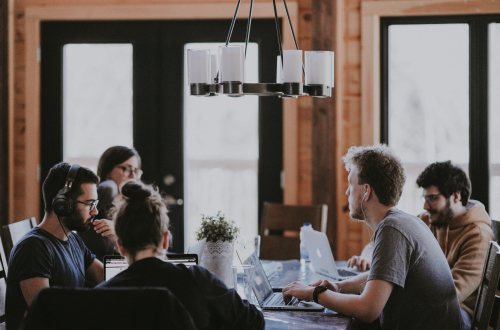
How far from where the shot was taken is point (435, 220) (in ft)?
12.0

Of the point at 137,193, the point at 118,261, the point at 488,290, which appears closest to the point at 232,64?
the point at 118,261

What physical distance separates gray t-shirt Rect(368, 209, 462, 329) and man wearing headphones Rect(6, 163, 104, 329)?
1.03 metres

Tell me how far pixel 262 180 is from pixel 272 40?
931 mm

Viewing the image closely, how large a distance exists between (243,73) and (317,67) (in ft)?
1.01

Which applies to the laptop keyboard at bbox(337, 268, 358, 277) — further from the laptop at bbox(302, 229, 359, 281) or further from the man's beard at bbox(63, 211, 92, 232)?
the man's beard at bbox(63, 211, 92, 232)

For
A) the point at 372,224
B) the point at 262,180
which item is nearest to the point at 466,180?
the point at 372,224

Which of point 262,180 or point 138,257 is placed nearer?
point 138,257

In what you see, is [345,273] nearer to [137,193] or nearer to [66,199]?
[66,199]

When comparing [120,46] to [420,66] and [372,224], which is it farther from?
[372,224]

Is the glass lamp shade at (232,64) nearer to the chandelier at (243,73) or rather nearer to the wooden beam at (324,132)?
the chandelier at (243,73)

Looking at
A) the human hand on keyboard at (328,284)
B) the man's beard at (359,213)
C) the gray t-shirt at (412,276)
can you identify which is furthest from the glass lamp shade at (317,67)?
the human hand on keyboard at (328,284)

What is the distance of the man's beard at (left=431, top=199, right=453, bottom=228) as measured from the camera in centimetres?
362

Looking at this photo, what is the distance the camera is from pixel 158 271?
83.1 inches

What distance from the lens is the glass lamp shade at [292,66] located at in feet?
10.1
